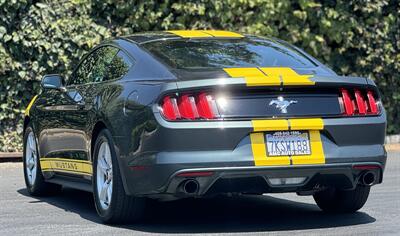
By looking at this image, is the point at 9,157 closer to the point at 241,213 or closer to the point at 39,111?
the point at 39,111

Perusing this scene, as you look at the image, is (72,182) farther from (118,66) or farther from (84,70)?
(118,66)

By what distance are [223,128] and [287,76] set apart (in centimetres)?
67

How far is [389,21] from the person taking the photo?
1595 cm

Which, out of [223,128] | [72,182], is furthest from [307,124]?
[72,182]

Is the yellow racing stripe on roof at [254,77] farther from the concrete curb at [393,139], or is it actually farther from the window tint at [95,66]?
the concrete curb at [393,139]

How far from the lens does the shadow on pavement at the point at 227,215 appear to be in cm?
749

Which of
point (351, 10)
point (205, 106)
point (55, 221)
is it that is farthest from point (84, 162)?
point (351, 10)

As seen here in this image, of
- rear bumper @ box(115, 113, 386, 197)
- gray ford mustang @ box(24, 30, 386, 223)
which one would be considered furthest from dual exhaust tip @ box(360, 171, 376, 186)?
rear bumper @ box(115, 113, 386, 197)

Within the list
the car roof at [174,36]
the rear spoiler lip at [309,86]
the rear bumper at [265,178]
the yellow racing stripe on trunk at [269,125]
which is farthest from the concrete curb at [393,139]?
the yellow racing stripe on trunk at [269,125]

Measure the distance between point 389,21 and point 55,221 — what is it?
30.4ft

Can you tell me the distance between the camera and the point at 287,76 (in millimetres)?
7207

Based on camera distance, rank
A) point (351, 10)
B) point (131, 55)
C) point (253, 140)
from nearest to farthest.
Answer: point (253, 140), point (131, 55), point (351, 10)

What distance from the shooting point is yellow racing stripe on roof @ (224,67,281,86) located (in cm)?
700

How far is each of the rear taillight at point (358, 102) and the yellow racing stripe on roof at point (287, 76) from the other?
310 millimetres
